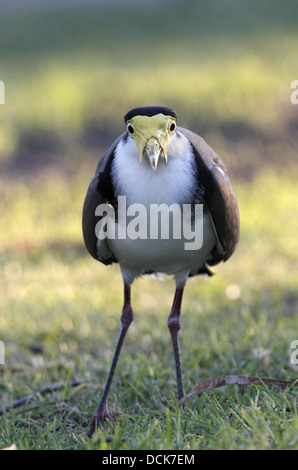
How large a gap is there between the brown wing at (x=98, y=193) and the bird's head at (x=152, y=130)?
0.73ft

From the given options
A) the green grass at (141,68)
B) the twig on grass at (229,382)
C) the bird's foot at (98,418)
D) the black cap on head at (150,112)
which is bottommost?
the bird's foot at (98,418)

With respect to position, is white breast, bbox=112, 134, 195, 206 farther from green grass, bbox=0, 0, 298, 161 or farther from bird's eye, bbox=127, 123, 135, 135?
green grass, bbox=0, 0, 298, 161

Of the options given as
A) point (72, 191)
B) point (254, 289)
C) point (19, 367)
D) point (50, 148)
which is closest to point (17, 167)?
point (50, 148)

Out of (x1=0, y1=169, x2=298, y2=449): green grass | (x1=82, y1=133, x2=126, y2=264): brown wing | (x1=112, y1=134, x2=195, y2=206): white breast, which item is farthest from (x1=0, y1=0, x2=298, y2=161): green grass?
(x1=112, y1=134, x2=195, y2=206): white breast

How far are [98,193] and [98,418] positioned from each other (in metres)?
0.99

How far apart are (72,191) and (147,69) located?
3501 mm

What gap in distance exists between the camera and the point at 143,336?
4.43m

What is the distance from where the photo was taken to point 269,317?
15.3 ft

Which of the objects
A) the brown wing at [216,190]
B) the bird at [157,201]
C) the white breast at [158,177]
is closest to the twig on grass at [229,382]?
the bird at [157,201]

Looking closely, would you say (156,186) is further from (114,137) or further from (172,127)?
(114,137)

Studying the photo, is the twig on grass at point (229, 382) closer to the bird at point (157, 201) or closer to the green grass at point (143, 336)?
the green grass at point (143, 336)

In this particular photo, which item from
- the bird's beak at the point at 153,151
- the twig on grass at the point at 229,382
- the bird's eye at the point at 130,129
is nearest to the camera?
the bird's beak at the point at 153,151

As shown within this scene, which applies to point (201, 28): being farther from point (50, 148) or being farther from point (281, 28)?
point (50, 148)

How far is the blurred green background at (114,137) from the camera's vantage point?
4.38m
